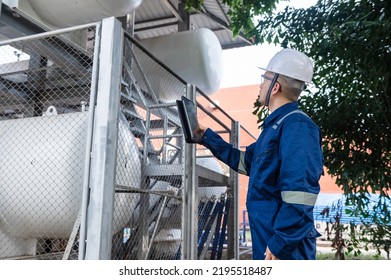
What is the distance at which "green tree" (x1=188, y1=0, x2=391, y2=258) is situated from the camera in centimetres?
319

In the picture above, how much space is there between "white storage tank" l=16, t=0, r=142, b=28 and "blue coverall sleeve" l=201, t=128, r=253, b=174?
6.65ft

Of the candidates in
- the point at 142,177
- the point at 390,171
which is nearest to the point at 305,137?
the point at 142,177

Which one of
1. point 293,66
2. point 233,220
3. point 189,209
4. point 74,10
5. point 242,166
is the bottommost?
point 233,220

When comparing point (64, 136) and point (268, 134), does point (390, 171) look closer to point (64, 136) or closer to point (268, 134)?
point (268, 134)

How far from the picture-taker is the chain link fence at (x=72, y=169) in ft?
9.27

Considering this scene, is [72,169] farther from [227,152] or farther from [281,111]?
[281,111]

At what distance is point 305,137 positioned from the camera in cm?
186

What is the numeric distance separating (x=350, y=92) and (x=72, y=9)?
2906 mm

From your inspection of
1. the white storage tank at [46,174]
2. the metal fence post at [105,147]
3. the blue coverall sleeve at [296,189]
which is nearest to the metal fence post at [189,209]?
the white storage tank at [46,174]

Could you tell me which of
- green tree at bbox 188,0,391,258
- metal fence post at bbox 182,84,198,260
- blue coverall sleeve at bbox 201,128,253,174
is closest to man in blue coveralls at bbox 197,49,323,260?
blue coverall sleeve at bbox 201,128,253,174

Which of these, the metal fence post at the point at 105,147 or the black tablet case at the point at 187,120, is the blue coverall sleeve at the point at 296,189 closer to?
the black tablet case at the point at 187,120

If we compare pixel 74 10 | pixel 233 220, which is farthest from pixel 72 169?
pixel 233 220

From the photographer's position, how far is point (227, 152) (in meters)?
2.66

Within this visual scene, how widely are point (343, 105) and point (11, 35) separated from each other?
11.0 ft
